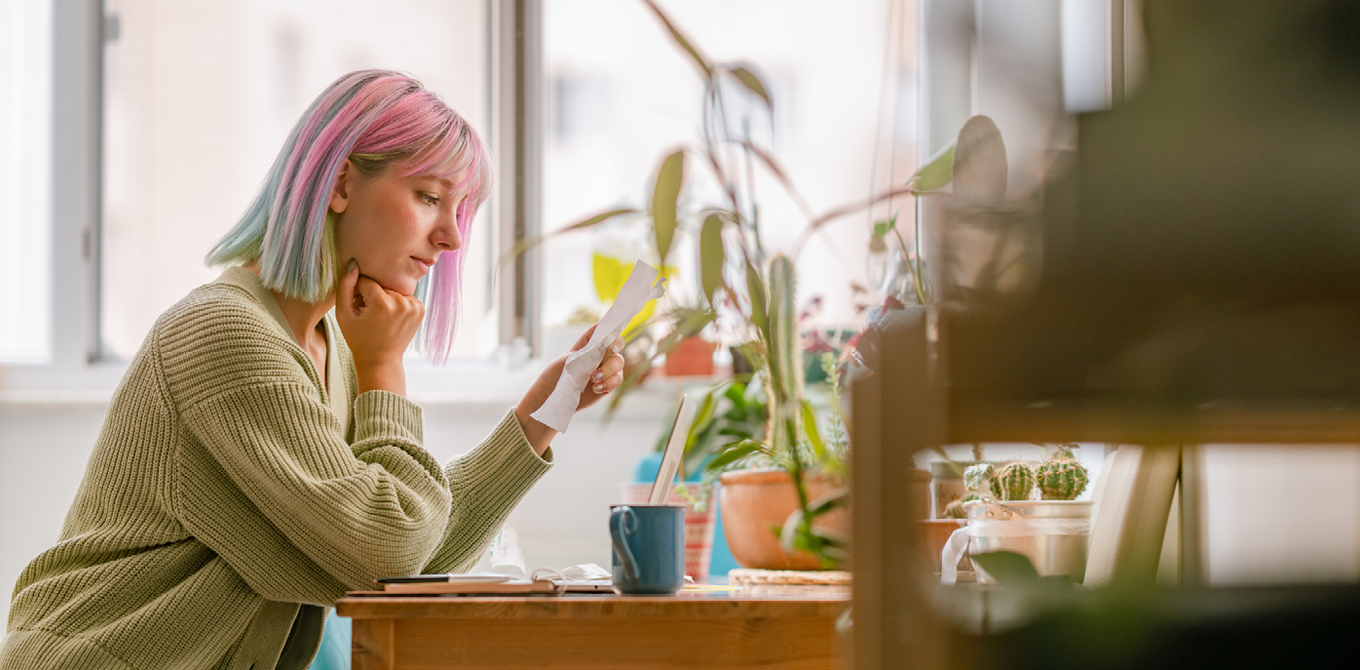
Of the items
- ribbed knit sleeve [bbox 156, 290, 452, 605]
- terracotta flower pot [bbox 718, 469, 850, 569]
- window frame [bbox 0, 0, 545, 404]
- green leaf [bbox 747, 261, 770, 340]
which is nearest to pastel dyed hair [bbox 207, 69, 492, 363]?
ribbed knit sleeve [bbox 156, 290, 452, 605]

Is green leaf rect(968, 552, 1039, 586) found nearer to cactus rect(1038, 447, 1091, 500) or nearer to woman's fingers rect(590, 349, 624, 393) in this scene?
cactus rect(1038, 447, 1091, 500)

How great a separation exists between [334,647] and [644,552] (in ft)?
2.38

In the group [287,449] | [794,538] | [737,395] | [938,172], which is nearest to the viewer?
[794,538]

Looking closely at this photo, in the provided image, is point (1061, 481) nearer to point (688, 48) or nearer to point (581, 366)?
point (581, 366)

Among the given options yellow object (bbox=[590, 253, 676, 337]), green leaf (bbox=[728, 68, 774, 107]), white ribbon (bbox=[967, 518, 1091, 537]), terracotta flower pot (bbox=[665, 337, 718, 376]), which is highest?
green leaf (bbox=[728, 68, 774, 107])

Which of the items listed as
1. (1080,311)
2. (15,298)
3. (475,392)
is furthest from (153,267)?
(1080,311)

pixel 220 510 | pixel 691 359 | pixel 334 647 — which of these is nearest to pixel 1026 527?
pixel 220 510

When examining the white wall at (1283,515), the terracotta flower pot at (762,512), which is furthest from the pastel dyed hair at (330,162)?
the white wall at (1283,515)

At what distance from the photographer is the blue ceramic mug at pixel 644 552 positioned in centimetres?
88

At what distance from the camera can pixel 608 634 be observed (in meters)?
0.81

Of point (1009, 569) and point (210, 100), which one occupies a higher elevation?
point (210, 100)

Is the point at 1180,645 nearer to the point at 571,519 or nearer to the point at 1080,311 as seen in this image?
the point at 1080,311

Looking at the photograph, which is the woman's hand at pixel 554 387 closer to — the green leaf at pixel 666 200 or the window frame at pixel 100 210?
the green leaf at pixel 666 200

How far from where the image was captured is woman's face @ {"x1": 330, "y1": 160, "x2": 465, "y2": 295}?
1.21 m
